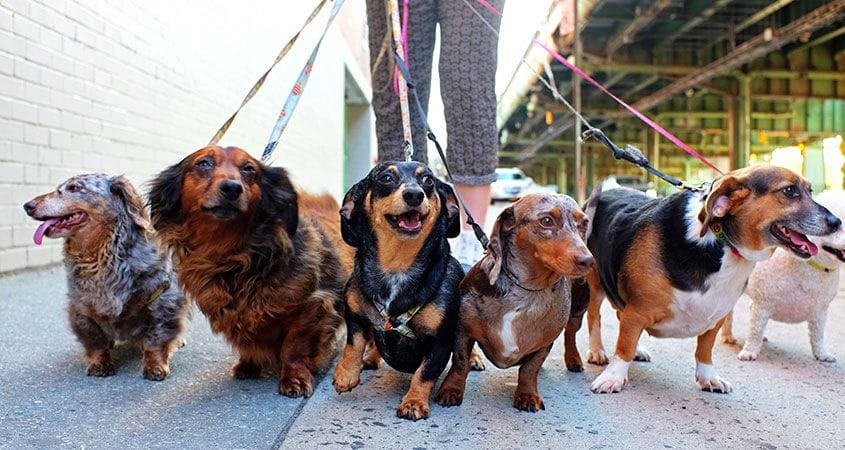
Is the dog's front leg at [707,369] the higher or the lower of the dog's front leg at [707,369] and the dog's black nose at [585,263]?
the lower

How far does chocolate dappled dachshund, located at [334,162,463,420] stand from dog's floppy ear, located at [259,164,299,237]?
262mm

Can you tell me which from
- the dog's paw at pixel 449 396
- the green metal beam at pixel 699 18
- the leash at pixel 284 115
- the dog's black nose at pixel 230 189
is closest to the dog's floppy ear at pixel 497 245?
the dog's paw at pixel 449 396

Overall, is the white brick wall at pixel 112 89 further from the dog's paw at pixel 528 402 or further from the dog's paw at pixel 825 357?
the dog's paw at pixel 825 357

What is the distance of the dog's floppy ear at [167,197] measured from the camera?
259 centimetres

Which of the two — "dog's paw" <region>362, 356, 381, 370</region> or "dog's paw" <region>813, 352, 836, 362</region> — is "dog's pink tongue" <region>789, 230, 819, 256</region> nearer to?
"dog's paw" <region>813, 352, 836, 362</region>

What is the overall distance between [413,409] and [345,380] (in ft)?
0.92

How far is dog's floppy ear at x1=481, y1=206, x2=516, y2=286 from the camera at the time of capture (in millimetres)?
2416

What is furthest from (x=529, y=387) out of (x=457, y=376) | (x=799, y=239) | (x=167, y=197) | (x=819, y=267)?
(x=819, y=267)

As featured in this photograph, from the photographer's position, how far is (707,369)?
2668 mm

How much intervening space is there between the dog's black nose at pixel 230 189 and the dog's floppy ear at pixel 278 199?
174 mm

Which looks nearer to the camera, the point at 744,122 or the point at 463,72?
the point at 463,72

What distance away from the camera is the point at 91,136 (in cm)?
540

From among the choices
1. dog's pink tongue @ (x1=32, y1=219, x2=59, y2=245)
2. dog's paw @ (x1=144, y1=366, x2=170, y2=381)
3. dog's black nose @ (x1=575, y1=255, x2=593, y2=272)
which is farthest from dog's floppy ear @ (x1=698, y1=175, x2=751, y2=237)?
dog's pink tongue @ (x1=32, y1=219, x2=59, y2=245)

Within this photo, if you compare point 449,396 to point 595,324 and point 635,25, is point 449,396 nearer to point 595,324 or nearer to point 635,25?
point 595,324
